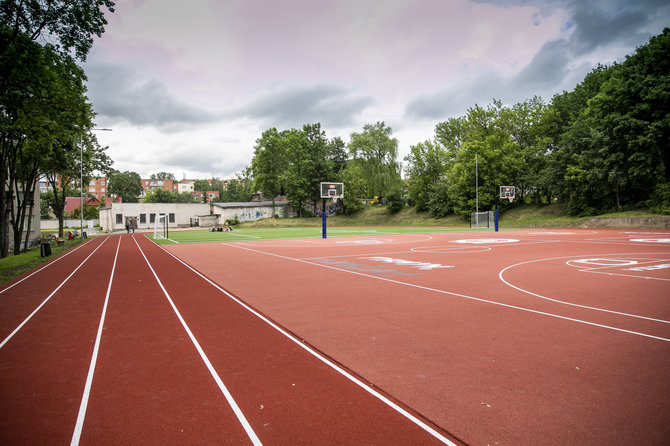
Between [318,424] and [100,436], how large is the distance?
2059 mm

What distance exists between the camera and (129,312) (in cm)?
795

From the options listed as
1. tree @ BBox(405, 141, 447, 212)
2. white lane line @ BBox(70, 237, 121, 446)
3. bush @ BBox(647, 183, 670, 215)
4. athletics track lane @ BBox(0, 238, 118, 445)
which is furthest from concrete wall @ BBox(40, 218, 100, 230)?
bush @ BBox(647, 183, 670, 215)

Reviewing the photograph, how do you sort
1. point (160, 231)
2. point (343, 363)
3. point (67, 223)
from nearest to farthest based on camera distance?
point (343, 363) → point (160, 231) → point (67, 223)

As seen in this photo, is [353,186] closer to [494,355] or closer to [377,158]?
[377,158]

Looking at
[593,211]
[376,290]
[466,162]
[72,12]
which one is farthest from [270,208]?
[376,290]

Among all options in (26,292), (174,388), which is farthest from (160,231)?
(174,388)

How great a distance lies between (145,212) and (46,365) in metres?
61.6

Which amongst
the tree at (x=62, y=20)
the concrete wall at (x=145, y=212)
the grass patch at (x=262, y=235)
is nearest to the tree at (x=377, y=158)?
the grass patch at (x=262, y=235)

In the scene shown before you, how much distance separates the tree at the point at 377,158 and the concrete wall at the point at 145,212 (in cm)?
2986

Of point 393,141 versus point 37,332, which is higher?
point 393,141

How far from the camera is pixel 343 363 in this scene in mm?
4941

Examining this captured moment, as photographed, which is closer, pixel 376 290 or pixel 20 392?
pixel 20 392

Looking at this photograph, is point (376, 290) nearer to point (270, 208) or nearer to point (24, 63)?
point (24, 63)

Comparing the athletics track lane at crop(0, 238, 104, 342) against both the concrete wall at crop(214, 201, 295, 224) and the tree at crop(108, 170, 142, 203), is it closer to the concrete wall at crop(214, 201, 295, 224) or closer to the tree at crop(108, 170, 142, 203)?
the concrete wall at crop(214, 201, 295, 224)
